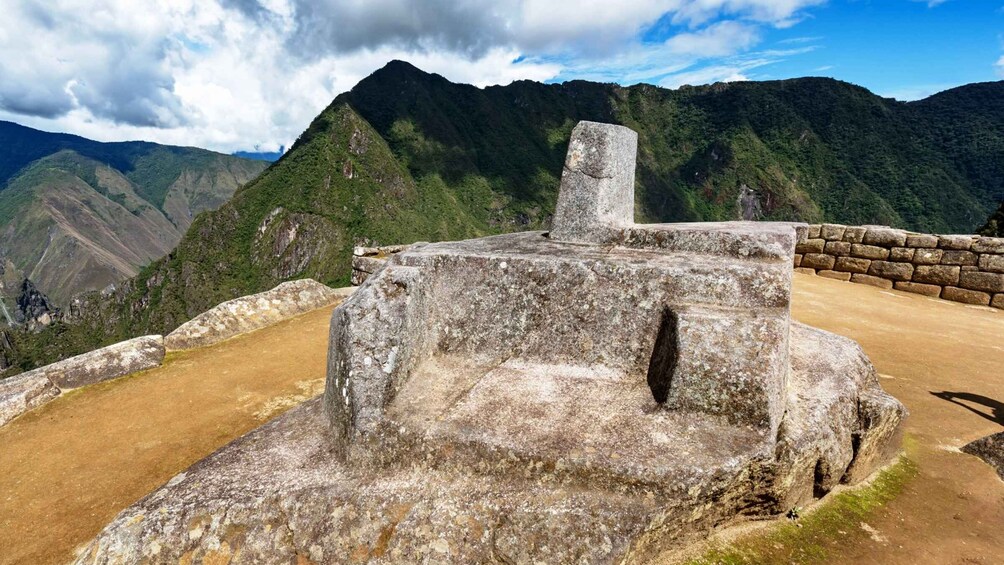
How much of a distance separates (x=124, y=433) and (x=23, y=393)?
174cm

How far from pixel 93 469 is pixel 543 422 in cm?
412

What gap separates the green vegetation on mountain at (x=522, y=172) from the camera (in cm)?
9681

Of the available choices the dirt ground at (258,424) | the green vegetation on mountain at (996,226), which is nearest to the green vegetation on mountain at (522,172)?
the green vegetation on mountain at (996,226)

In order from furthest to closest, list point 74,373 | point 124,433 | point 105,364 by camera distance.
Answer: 1. point 105,364
2. point 74,373
3. point 124,433

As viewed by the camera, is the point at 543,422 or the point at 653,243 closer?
the point at 543,422

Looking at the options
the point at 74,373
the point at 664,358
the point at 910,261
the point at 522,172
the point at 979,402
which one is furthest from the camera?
the point at 522,172

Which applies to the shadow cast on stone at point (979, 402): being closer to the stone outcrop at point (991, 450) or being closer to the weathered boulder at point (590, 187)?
the stone outcrop at point (991, 450)

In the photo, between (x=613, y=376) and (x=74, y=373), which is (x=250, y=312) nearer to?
(x=74, y=373)

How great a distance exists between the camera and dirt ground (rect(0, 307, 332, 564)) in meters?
3.63

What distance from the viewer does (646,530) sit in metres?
2.50

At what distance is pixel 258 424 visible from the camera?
4.88 m

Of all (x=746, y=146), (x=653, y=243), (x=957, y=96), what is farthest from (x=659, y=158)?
(x=653, y=243)

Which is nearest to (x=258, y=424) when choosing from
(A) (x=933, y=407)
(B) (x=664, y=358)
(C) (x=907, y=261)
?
(B) (x=664, y=358)

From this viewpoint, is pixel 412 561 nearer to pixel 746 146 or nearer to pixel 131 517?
pixel 131 517
